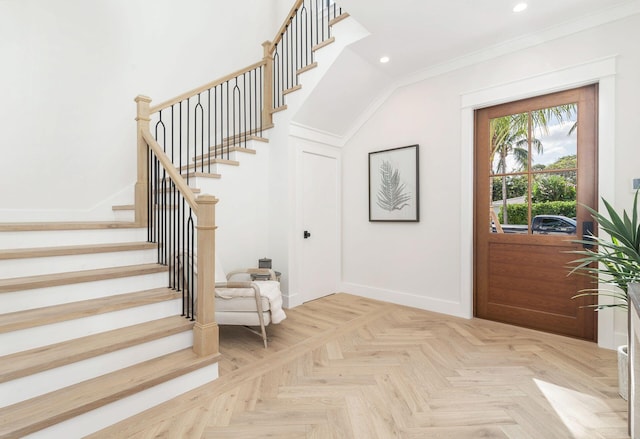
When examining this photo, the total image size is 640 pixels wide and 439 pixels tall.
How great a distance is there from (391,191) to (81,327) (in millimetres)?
3261

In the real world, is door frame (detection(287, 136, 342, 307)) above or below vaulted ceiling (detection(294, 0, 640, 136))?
below

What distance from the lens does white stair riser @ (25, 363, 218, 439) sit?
1.51 m

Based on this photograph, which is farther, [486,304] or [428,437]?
[486,304]

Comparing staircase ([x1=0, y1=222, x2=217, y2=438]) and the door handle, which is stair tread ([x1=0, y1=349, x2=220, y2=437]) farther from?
the door handle

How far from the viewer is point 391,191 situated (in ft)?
12.7

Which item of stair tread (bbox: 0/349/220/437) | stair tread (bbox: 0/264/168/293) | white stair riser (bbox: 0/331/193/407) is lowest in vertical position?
stair tread (bbox: 0/349/220/437)

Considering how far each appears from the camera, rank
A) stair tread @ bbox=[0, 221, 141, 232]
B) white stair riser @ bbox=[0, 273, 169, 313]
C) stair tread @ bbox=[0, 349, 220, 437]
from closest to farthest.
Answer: stair tread @ bbox=[0, 349, 220, 437]
white stair riser @ bbox=[0, 273, 169, 313]
stair tread @ bbox=[0, 221, 141, 232]

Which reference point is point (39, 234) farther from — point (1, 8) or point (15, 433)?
point (1, 8)

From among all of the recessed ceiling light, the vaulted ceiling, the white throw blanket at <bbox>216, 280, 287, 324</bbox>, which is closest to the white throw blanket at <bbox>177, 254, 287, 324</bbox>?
the white throw blanket at <bbox>216, 280, 287, 324</bbox>

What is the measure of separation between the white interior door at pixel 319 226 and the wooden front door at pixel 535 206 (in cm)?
180

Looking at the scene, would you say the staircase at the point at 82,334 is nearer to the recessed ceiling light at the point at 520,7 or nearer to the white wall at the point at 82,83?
the white wall at the point at 82,83

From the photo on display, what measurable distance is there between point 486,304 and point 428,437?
6.88 feet

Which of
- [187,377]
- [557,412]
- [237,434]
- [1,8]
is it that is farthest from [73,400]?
[1,8]

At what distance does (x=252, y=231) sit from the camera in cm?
379
